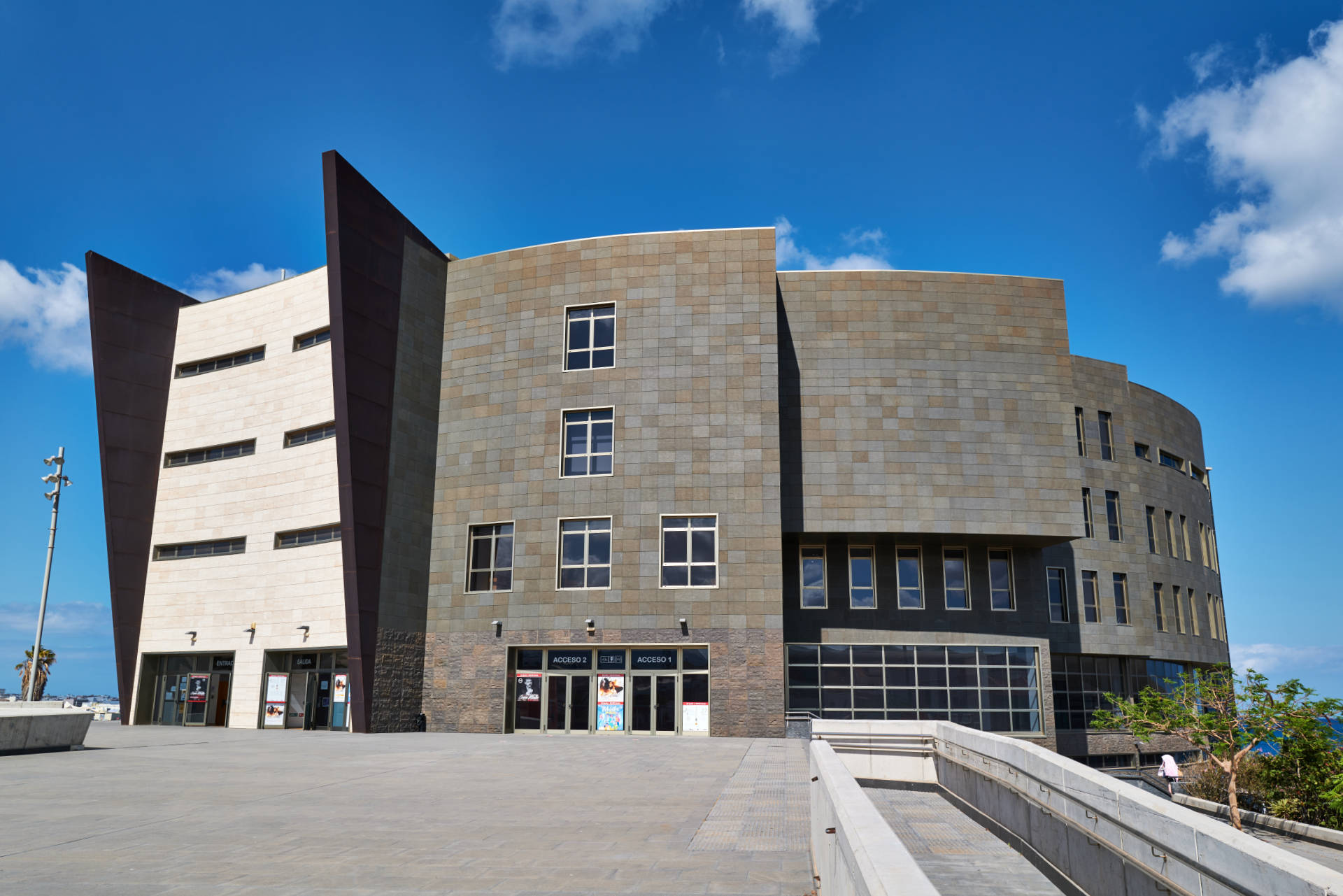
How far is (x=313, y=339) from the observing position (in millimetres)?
37250

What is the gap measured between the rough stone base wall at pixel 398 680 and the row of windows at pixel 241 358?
38.6 ft

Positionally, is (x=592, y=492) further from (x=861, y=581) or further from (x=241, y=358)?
(x=241, y=358)

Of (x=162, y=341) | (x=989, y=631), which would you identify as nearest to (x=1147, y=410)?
(x=989, y=631)

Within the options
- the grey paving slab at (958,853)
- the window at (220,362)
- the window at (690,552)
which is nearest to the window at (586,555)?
the window at (690,552)

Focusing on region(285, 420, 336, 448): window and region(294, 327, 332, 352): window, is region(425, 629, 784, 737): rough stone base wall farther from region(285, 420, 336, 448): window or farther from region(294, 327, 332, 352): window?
region(294, 327, 332, 352): window

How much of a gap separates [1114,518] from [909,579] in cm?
1352

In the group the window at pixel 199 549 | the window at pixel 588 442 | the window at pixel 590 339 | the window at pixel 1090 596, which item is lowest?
the window at pixel 1090 596

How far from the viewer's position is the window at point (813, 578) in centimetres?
3731

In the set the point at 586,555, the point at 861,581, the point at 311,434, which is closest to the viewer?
the point at 586,555

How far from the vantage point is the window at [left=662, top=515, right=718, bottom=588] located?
33.5m

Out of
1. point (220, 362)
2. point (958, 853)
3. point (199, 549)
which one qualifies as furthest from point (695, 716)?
point (220, 362)

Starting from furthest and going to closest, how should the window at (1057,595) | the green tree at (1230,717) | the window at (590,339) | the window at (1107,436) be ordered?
1. the window at (1107,436)
2. the window at (1057,595)
3. the window at (590,339)
4. the green tree at (1230,717)

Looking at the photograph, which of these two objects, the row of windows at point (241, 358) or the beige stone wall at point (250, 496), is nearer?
the beige stone wall at point (250, 496)

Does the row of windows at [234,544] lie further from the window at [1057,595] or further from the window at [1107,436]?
the window at [1107,436]
